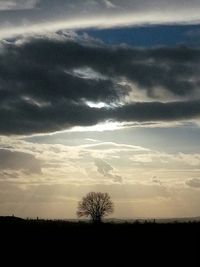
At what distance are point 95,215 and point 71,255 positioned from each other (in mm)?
143635

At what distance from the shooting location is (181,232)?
64062mm

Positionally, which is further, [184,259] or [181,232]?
[181,232]

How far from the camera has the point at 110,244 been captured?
5672 centimetres

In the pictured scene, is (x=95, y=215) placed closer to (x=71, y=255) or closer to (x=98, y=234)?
(x=98, y=234)

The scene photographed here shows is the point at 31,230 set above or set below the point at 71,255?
above

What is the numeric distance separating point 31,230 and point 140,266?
28608 mm

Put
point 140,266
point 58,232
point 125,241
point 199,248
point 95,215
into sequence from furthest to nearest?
point 95,215 → point 58,232 → point 125,241 → point 199,248 → point 140,266

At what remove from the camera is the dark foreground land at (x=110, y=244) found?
4862cm

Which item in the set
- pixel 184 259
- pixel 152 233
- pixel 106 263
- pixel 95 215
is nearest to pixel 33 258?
pixel 106 263

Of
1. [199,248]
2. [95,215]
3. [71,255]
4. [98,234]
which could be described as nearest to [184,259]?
[199,248]

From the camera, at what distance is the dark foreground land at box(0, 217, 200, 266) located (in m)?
48.6

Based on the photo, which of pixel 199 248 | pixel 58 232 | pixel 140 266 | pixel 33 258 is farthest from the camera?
pixel 58 232

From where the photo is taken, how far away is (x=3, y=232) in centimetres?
6869

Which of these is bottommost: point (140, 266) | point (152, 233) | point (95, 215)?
point (140, 266)
